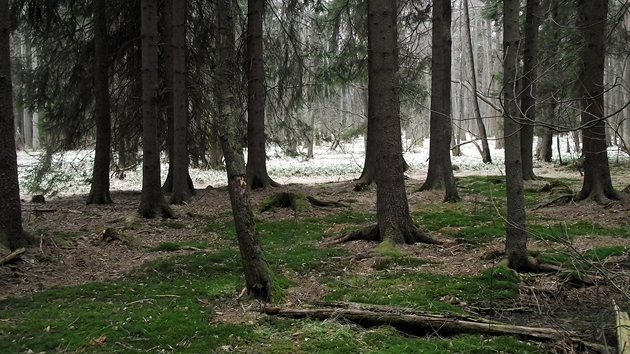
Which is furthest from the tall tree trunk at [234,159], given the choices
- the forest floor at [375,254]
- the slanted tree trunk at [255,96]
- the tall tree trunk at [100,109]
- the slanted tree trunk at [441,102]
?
the slanted tree trunk at [255,96]

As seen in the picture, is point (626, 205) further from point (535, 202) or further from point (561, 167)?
point (561, 167)

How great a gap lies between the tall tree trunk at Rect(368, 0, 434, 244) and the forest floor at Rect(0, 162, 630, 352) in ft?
1.17

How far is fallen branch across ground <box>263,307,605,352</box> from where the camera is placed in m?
4.46

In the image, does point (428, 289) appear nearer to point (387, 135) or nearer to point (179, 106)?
point (387, 135)

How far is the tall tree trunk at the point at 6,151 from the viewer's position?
6.77 metres

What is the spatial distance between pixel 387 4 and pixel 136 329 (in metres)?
5.57

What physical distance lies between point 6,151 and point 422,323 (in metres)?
5.39

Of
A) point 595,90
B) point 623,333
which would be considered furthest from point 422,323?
point 595,90

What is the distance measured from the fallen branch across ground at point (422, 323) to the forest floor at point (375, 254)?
0.62 ft

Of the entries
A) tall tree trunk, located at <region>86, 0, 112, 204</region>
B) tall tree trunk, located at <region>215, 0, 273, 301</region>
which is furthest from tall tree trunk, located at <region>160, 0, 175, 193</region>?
tall tree trunk, located at <region>215, 0, 273, 301</region>

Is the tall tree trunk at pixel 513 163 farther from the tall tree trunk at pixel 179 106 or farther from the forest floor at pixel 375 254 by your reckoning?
the tall tree trunk at pixel 179 106

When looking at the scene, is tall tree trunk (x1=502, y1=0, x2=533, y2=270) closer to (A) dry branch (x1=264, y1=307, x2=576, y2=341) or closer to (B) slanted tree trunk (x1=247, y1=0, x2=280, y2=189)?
(A) dry branch (x1=264, y1=307, x2=576, y2=341)

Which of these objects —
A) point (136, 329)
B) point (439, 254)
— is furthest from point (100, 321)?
point (439, 254)

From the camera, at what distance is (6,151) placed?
6773mm
